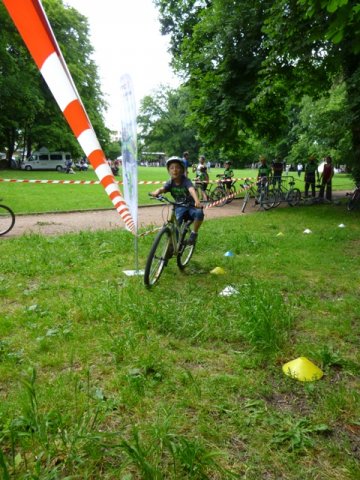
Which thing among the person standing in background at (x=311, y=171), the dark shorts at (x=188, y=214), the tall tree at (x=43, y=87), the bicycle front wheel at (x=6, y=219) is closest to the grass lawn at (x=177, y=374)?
the dark shorts at (x=188, y=214)

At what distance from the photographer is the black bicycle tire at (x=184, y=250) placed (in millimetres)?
5594

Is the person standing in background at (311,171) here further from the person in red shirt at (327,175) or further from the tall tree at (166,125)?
the tall tree at (166,125)

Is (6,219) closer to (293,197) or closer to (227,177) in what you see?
(227,177)

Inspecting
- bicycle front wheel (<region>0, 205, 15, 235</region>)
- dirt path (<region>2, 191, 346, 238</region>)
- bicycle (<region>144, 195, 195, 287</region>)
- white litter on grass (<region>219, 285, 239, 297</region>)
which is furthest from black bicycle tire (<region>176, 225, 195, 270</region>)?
bicycle front wheel (<region>0, 205, 15, 235</region>)

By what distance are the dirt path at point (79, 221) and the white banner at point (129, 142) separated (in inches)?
181

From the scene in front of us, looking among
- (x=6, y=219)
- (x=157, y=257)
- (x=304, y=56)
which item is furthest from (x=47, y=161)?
(x=157, y=257)

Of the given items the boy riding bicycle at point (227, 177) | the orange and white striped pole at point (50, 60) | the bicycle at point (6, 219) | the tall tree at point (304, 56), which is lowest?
the bicycle at point (6, 219)

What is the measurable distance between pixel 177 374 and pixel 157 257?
7.52ft

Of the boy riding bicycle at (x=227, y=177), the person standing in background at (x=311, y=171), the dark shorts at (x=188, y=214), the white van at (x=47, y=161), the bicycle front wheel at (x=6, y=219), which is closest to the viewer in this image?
the dark shorts at (x=188, y=214)

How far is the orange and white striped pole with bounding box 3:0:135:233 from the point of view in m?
2.09

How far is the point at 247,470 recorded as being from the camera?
196cm

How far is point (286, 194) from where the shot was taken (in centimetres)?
1495

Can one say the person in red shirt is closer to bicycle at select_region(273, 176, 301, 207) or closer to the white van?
bicycle at select_region(273, 176, 301, 207)

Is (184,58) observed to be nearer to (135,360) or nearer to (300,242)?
(300,242)
